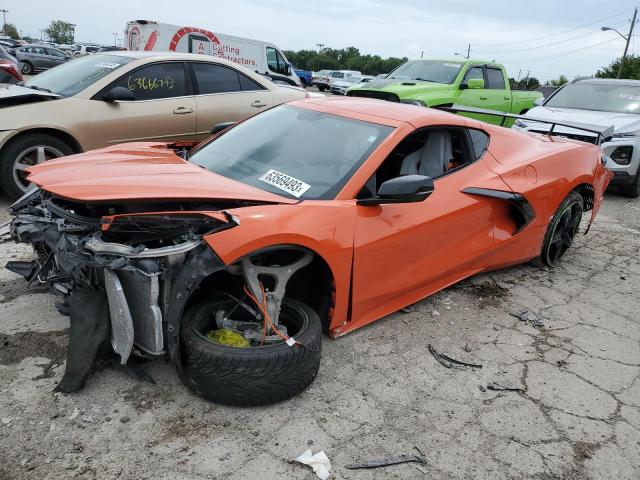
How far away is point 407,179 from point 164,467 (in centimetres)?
183

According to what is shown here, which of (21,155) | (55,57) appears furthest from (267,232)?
(55,57)

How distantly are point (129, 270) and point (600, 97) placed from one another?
8.34 m

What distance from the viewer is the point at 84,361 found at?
2.52m

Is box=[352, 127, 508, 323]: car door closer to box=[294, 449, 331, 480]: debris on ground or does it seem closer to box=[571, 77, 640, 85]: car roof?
box=[294, 449, 331, 480]: debris on ground

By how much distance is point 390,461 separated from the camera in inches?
92.0

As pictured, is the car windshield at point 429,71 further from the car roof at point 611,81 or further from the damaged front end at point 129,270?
the damaged front end at point 129,270

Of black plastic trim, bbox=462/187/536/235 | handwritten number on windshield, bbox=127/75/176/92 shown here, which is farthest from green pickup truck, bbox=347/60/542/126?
black plastic trim, bbox=462/187/536/235

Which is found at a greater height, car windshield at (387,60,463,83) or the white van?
the white van

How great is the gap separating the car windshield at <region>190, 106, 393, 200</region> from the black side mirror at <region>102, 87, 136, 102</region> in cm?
232

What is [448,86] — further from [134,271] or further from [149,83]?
[134,271]

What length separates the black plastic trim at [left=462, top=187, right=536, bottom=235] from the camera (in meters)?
3.64

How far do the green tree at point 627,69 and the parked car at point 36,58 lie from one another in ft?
118

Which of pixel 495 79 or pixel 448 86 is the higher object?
pixel 495 79

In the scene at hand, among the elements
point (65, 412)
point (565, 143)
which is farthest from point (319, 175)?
point (565, 143)
